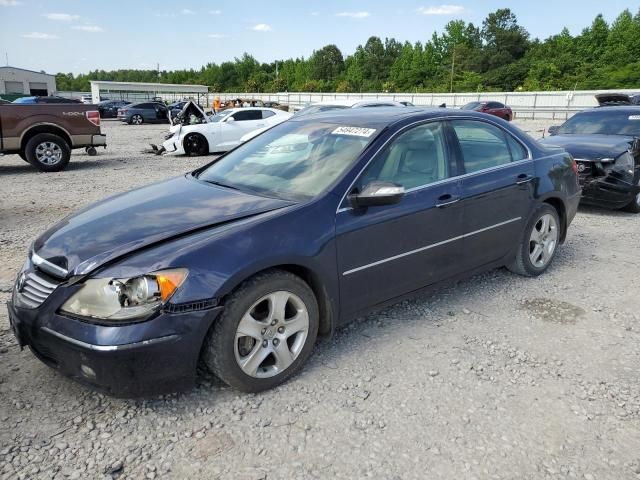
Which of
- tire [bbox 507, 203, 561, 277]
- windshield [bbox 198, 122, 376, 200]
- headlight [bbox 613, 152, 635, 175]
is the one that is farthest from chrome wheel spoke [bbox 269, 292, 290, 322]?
headlight [bbox 613, 152, 635, 175]

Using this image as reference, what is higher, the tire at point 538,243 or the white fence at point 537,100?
the white fence at point 537,100

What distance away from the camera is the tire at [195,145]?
14867 millimetres

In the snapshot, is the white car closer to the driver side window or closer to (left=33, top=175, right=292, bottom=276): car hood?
(left=33, top=175, right=292, bottom=276): car hood

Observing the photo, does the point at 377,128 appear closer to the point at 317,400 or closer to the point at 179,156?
the point at 317,400

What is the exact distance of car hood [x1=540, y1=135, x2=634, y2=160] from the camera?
745 cm

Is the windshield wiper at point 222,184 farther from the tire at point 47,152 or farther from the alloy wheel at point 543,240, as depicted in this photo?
the tire at point 47,152

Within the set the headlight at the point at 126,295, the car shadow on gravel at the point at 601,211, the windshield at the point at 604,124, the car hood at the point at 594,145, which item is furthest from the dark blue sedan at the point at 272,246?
the windshield at the point at 604,124

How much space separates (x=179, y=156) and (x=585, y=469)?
558 inches

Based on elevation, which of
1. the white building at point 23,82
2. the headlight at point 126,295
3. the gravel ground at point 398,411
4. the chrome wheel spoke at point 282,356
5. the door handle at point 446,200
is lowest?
the gravel ground at point 398,411

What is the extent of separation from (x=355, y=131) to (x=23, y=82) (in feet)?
299

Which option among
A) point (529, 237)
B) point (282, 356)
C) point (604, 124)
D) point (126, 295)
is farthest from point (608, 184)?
point (126, 295)

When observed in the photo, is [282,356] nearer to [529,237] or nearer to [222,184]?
[222,184]

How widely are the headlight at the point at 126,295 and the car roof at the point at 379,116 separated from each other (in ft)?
6.21

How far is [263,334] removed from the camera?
9.73ft
